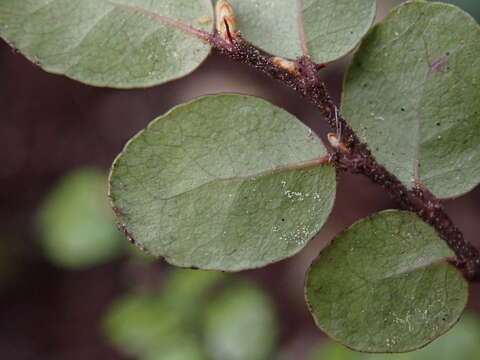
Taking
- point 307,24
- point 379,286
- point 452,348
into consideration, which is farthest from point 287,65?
point 452,348

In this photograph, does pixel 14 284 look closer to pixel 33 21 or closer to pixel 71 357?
pixel 71 357

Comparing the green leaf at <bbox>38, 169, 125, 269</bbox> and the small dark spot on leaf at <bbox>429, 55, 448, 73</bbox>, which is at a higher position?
the small dark spot on leaf at <bbox>429, 55, 448, 73</bbox>

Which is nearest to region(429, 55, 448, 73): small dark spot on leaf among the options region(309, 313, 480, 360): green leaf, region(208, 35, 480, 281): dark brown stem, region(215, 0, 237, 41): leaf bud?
region(208, 35, 480, 281): dark brown stem

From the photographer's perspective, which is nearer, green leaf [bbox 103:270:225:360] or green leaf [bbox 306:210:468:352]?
green leaf [bbox 306:210:468:352]

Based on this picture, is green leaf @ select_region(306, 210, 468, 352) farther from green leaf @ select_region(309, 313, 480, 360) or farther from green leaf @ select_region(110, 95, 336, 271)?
green leaf @ select_region(309, 313, 480, 360)

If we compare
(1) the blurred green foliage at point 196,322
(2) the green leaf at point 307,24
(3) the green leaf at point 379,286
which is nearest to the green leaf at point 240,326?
(1) the blurred green foliage at point 196,322

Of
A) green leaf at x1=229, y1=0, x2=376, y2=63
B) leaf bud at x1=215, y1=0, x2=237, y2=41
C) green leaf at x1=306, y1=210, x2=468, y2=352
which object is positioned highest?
leaf bud at x1=215, y1=0, x2=237, y2=41

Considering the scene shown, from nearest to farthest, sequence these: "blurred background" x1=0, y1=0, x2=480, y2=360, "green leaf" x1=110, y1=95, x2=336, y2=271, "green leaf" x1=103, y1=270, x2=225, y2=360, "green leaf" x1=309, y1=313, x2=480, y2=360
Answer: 1. "green leaf" x1=110, y1=95, x2=336, y2=271
2. "green leaf" x1=309, y1=313, x2=480, y2=360
3. "green leaf" x1=103, y1=270, x2=225, y2=360
4. "blurred background" x1=0, y1=0, x2=480, y2=360
